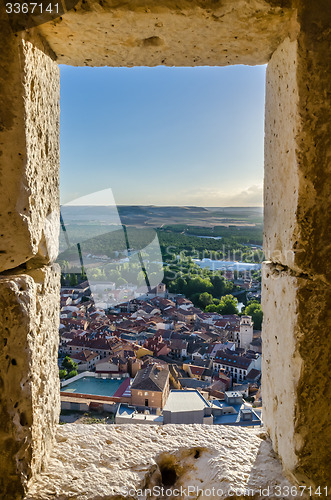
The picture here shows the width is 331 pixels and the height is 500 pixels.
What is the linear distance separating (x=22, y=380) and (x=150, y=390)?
153 centimetres

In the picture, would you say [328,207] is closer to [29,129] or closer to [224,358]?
[29,129]

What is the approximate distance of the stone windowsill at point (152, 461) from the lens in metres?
1.25

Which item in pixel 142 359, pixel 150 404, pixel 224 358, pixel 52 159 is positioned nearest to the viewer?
pixel 52 159

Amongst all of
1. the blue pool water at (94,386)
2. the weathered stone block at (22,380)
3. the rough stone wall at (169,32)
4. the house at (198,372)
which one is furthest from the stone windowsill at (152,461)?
the house at (198,372)

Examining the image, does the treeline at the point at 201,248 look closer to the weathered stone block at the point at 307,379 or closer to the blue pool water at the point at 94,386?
the weathered stone block at the point at 307,379

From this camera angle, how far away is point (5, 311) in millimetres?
1148

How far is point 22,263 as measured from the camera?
1.29 metres

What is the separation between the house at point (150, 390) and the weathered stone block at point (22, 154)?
1.55 metres

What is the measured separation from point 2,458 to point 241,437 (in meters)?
1.00

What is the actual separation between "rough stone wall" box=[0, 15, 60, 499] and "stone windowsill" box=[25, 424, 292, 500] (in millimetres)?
121

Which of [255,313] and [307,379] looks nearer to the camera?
[307,379]

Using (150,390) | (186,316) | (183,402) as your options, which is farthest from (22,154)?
(186,316)

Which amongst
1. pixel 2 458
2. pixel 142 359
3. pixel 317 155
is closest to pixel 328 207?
pixel 317 155

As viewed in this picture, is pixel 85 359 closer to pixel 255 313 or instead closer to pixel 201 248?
pixel 201 248
